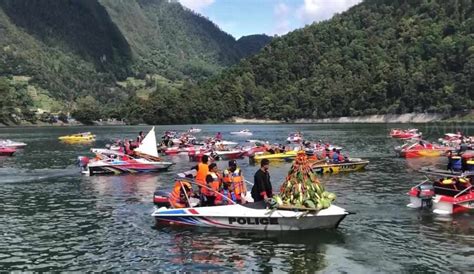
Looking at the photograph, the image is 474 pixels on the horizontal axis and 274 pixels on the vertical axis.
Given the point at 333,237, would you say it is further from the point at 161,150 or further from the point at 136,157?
the point at 161,150

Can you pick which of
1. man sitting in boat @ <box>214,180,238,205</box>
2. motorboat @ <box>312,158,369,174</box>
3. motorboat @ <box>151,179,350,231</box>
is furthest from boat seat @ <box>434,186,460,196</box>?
motorboat @ <box>312,158,369,174</box>

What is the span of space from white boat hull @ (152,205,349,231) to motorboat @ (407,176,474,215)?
24.4ft

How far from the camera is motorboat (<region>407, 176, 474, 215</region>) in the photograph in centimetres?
3105

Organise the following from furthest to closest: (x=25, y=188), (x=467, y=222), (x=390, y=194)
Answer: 1. (x=25, y=188)
2. (x=390, y=194)
3. (x=467, y=222)

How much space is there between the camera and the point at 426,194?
105ft

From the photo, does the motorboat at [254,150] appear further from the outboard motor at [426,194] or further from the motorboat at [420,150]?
the outboard motor at [426,194]

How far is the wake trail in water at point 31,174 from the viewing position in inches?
2035

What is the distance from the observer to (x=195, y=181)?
28.8 metres

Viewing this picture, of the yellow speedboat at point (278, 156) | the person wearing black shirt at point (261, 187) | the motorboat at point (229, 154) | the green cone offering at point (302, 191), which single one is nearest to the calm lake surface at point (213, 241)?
the green cone offering at point (302, 191)

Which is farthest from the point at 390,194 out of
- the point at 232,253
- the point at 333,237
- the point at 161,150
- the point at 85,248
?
the point at 161,150

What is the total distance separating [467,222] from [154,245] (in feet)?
51.9

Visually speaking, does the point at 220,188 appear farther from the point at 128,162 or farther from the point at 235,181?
the point at 128,162

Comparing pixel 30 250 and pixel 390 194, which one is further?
pixel 390 194

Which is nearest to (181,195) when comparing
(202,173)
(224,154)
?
(202,173)
